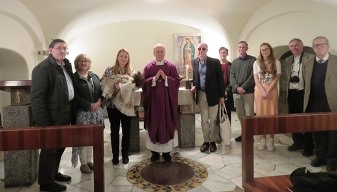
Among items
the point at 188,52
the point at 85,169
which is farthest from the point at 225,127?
the point at 188,52

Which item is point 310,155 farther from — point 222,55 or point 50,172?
point 50,172

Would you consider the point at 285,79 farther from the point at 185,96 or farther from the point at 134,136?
the point at 134,136

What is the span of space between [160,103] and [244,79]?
1.62 meters

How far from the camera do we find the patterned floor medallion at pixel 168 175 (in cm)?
321

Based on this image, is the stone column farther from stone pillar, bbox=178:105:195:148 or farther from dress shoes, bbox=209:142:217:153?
dress shoes, bbox=209:142:217:153

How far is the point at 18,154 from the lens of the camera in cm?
323

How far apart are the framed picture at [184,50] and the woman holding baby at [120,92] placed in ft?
15.7

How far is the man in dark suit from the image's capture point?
4.23m

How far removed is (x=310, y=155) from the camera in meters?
4.15

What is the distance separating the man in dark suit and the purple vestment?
537 millimetres

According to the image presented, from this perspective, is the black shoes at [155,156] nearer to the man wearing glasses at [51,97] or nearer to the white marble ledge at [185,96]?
the white marble ledge at [185,96]

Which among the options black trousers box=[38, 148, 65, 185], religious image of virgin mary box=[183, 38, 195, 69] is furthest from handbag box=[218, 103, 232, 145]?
religious image of virgin mary box=[183, 38, 195, 69]

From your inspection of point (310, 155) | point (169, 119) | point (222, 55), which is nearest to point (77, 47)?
point (222, 55)

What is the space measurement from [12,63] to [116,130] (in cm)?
281
